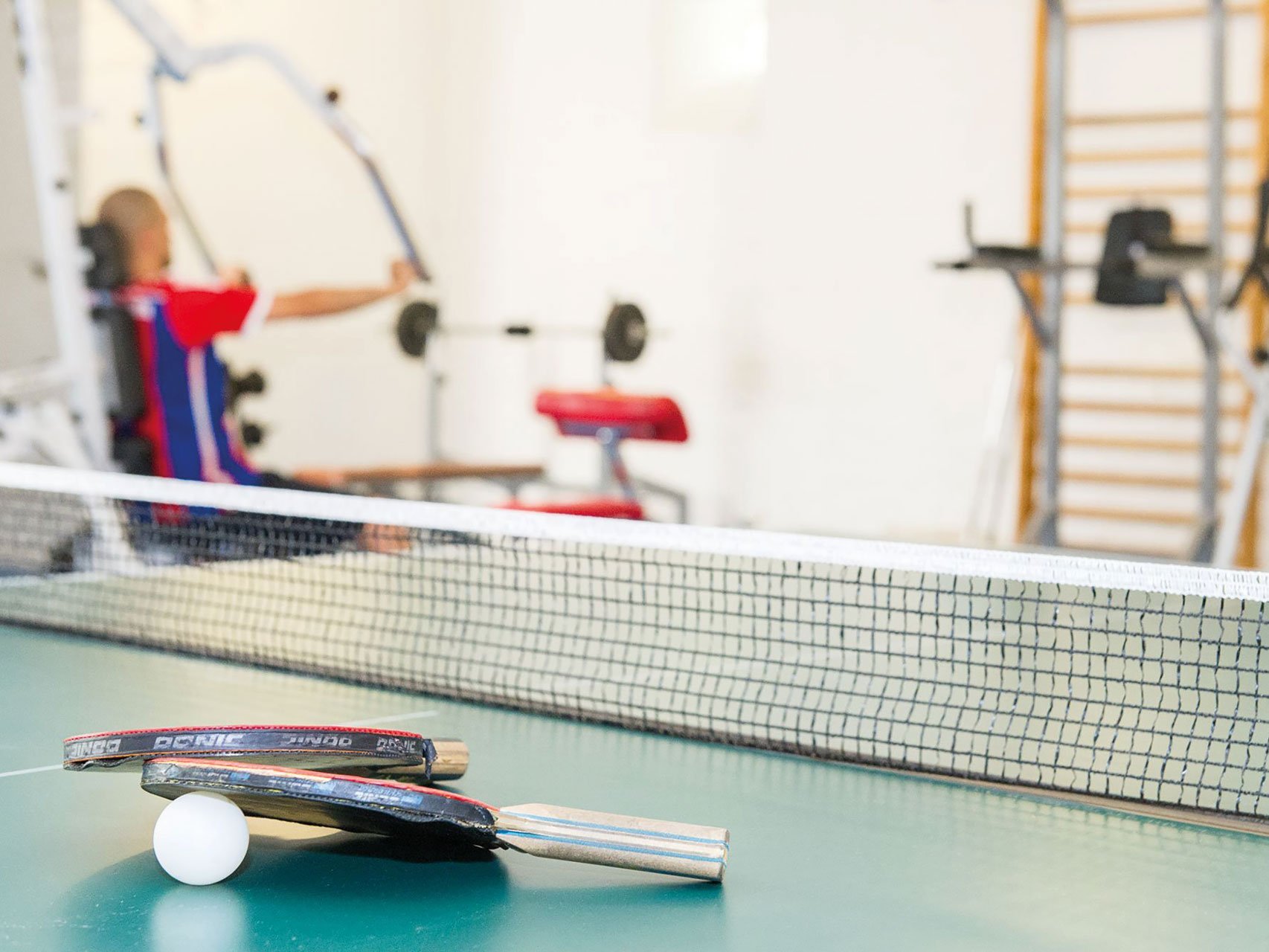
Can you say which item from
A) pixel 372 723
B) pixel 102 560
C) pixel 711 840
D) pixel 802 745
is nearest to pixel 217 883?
pixel 711 840

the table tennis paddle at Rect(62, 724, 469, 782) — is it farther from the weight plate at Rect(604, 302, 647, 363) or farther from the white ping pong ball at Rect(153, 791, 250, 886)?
the weight plate at Rect(604, 302, 647, 363)

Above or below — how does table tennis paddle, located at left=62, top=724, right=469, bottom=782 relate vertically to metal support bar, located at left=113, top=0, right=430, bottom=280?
below

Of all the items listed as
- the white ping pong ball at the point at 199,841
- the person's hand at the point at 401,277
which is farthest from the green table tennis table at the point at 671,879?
the person's hand at the point at 401,277

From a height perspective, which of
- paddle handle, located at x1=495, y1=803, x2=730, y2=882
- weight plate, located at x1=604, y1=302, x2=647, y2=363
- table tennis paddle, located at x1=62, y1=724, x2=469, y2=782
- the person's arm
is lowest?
paddle handle, located at x1=495, y1=803, x2=730, y2=882

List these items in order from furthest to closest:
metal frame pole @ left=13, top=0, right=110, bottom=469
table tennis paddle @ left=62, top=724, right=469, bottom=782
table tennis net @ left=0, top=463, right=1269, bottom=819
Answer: metal frame pole @ left=13, top=0, right=110, bottom=469
table tennis net @ left=0, top=463, right=1269, bottom=819
table tennis paddle @ left=62, top=724, right=469, bottom=782

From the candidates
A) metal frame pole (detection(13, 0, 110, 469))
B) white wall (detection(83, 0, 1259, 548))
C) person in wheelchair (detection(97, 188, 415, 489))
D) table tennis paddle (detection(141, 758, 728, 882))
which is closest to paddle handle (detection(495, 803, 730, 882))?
table tennis paddle (detection(141, 758, 728, 882))

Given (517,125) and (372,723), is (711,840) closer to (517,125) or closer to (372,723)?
(372,723)

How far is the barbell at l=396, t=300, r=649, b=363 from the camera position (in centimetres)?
519

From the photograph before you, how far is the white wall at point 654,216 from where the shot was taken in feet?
17.8

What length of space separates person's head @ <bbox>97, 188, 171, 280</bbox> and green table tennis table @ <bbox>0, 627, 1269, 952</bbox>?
2857 millimetres

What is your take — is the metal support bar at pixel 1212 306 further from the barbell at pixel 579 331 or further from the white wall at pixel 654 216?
the barbell at pixel 579 331

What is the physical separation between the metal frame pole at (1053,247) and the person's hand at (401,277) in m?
1.91

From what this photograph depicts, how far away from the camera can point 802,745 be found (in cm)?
153

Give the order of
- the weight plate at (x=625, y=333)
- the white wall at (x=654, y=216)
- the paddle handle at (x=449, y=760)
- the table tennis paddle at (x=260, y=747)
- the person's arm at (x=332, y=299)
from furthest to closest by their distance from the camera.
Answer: the white wall at (x=654, y=216) → the weight plate at (x=625, y=333) → the person's arm at (x=332, y=299) → the paddle handle at (x=449, y=760) → the table tennis paddle at (x=260, y=747)
